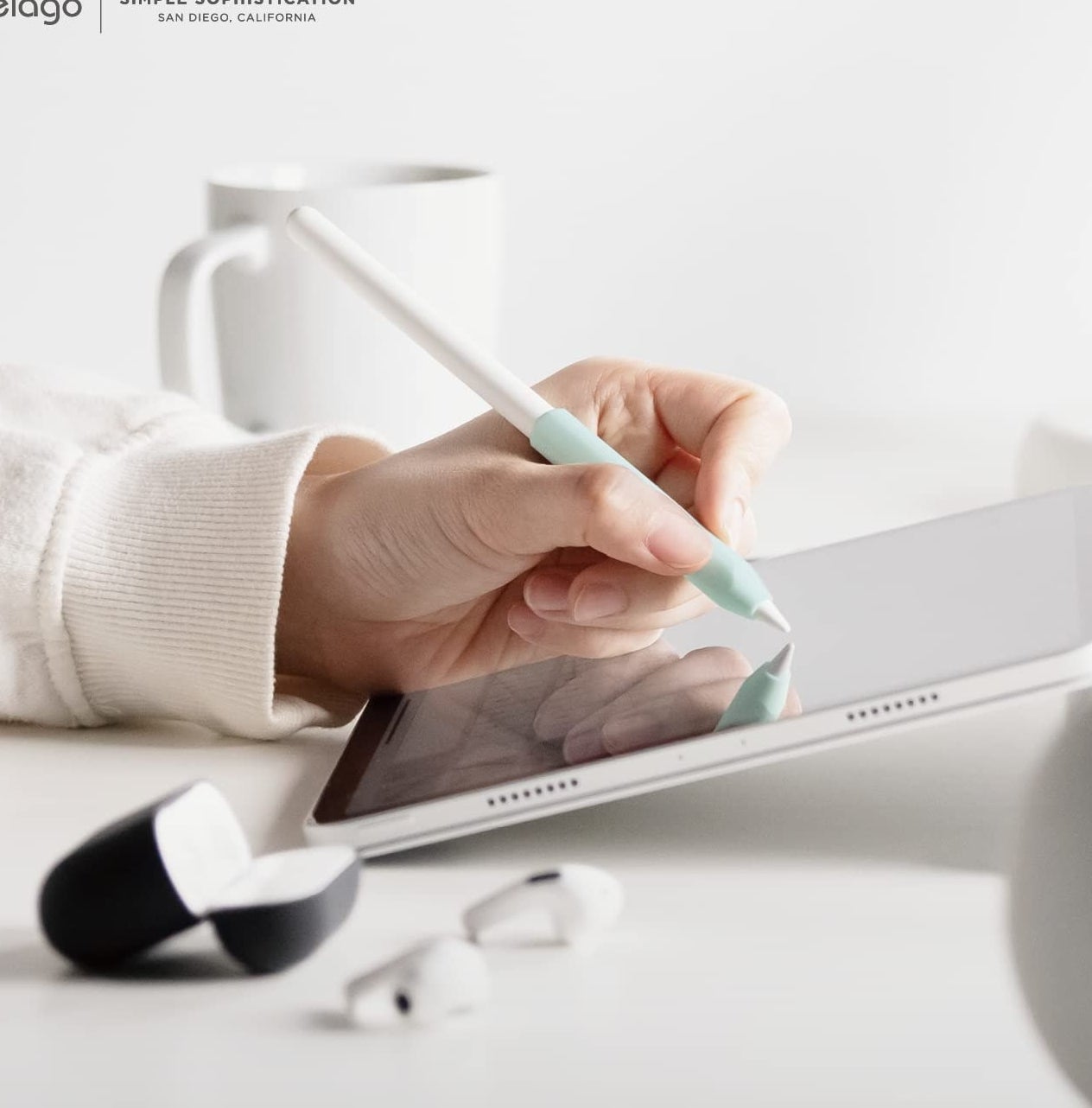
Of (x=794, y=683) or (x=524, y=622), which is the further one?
(x=524, y=622)

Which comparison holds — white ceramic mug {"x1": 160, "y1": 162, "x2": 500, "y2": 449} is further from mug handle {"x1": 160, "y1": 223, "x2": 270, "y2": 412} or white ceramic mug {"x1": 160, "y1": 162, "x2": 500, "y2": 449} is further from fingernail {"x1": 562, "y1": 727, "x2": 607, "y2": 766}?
fingernail {"x1": 562, "y1": 727, "x2": 607, "y2": 766}

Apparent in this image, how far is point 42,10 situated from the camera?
109 cm

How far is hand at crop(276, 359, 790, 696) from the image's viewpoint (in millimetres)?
406

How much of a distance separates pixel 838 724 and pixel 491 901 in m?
0.08

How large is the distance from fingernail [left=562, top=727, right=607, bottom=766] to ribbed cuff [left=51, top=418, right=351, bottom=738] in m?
0.11

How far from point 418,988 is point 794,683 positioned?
13 centimetres

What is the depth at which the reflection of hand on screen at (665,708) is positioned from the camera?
34 centimetres

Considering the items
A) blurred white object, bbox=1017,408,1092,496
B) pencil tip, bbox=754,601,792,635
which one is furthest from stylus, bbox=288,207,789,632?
blurred white object, bbox=1017,408,1092,496

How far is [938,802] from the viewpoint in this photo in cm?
37

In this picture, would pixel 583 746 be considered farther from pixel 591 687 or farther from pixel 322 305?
pixel 322 305

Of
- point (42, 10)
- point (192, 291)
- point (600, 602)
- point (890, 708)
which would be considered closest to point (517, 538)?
point (600, 602)

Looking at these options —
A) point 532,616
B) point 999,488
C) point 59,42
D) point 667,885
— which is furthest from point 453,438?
point 59,42

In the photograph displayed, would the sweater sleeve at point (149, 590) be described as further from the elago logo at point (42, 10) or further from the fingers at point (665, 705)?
the elago logo at point (42, 10)

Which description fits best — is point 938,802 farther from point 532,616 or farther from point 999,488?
point 999,488
